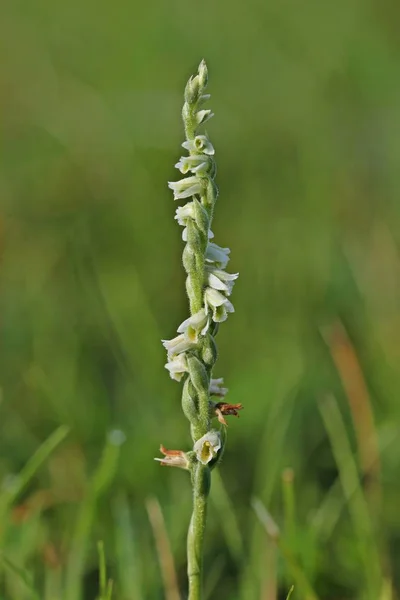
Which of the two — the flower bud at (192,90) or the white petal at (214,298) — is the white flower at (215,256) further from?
the flower bud at (192,90)

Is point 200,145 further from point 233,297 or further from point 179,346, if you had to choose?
point 233,297

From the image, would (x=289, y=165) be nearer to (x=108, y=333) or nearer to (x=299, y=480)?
(x=108, y=333)

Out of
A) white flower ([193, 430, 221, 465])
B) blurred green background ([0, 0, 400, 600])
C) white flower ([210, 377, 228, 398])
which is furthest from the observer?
blurred green background ([0, 0, 400, 600])

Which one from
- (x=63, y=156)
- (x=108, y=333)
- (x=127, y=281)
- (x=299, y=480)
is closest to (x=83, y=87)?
(x=63, y=156)

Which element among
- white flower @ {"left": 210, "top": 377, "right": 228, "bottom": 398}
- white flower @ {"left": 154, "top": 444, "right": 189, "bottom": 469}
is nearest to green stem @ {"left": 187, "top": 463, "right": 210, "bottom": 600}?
white flower @ {"left": 154, "top": 444, "right": 189, "bottom": 469}

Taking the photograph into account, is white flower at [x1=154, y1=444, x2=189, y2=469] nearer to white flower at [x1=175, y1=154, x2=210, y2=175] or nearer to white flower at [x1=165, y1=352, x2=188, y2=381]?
white flower at [x1=165, y1=352, x2=188, y2=381]

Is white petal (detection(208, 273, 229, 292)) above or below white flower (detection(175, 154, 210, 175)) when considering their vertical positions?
below

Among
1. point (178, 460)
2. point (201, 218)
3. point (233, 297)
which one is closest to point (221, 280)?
point (201, 218)
